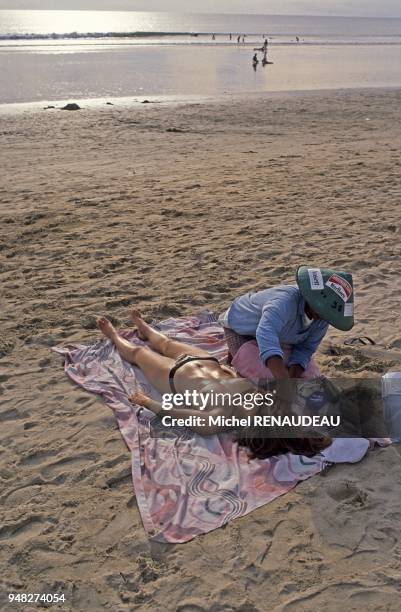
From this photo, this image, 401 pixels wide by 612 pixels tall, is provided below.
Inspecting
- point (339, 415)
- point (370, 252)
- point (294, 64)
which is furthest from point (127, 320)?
point (294, 64)

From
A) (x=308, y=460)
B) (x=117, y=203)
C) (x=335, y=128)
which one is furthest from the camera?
(x=335, y=128)

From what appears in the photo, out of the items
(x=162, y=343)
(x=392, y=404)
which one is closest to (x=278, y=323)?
(x=392, y=404)

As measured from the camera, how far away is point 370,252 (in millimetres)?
6539

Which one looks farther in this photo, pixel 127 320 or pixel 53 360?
pixel 127 320

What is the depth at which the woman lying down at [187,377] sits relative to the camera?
358 centimetres

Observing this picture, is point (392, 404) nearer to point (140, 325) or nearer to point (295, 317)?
point (295, 317)

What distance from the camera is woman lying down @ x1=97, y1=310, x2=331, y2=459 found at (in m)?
3.58

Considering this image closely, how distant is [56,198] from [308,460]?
605cm

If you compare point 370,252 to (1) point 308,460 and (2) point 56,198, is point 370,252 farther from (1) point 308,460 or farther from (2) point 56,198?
(2) point 56,198

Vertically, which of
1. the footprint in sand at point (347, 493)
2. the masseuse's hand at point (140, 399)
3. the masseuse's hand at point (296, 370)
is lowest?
the footprint in sand at point (347, 493)

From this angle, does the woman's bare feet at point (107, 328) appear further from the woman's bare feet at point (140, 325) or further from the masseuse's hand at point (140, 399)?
the masseuse's hand at point (140, 399)

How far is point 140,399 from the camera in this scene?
401cm

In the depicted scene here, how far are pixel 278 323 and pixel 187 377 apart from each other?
0.75 metres

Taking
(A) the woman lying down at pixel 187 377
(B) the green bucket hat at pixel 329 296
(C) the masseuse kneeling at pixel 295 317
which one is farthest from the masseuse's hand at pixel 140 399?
(B) the green bucket hat at pixel 329 296
